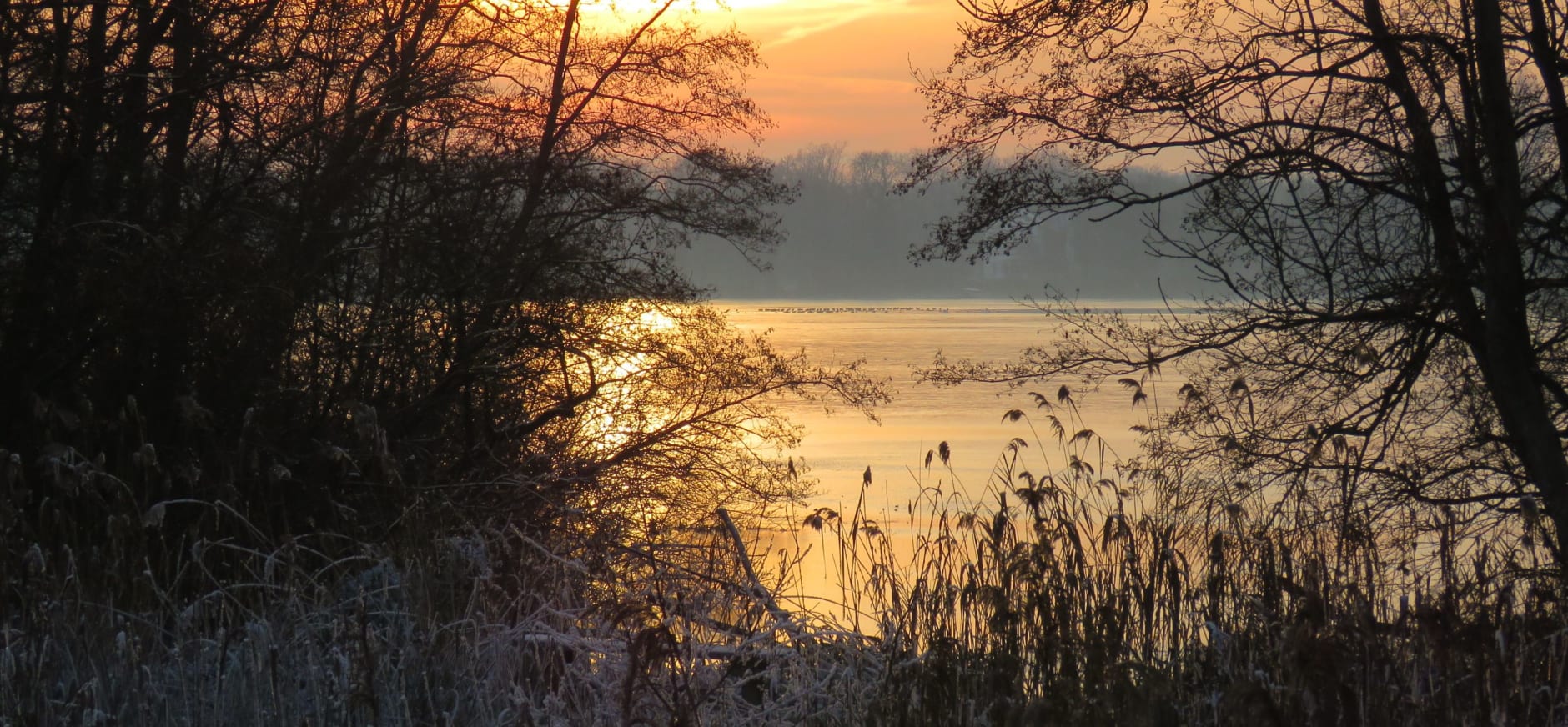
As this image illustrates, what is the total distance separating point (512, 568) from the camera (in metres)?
6.86

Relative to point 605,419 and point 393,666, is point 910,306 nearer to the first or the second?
point 605,419

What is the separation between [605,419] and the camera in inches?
516

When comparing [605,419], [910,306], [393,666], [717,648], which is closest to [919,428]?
[605,419]

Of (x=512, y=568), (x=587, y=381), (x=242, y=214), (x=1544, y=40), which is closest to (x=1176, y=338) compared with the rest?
(x=1544, y=40)

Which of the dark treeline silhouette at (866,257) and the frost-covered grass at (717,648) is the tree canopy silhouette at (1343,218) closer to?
the frost-covered grass at (717,648)

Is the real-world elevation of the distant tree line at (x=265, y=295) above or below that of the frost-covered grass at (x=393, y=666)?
above

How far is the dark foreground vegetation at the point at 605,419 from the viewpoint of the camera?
4777 mm

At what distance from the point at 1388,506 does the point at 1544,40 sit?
371cm

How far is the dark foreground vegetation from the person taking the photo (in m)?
4.78

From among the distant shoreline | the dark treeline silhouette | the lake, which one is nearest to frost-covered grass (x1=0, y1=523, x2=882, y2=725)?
the lake

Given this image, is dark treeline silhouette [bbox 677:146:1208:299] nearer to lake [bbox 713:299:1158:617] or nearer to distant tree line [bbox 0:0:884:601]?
lake [bbox 713:299:1158:617]

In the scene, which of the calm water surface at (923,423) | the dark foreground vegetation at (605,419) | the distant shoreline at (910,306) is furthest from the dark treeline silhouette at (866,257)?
the dark foreground vegetation at (605,419)

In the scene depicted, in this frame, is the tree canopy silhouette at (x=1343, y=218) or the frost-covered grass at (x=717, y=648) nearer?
the frost-covered grass at (x=717, y=648)

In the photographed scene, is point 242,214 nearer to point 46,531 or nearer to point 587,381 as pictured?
point 46,531
